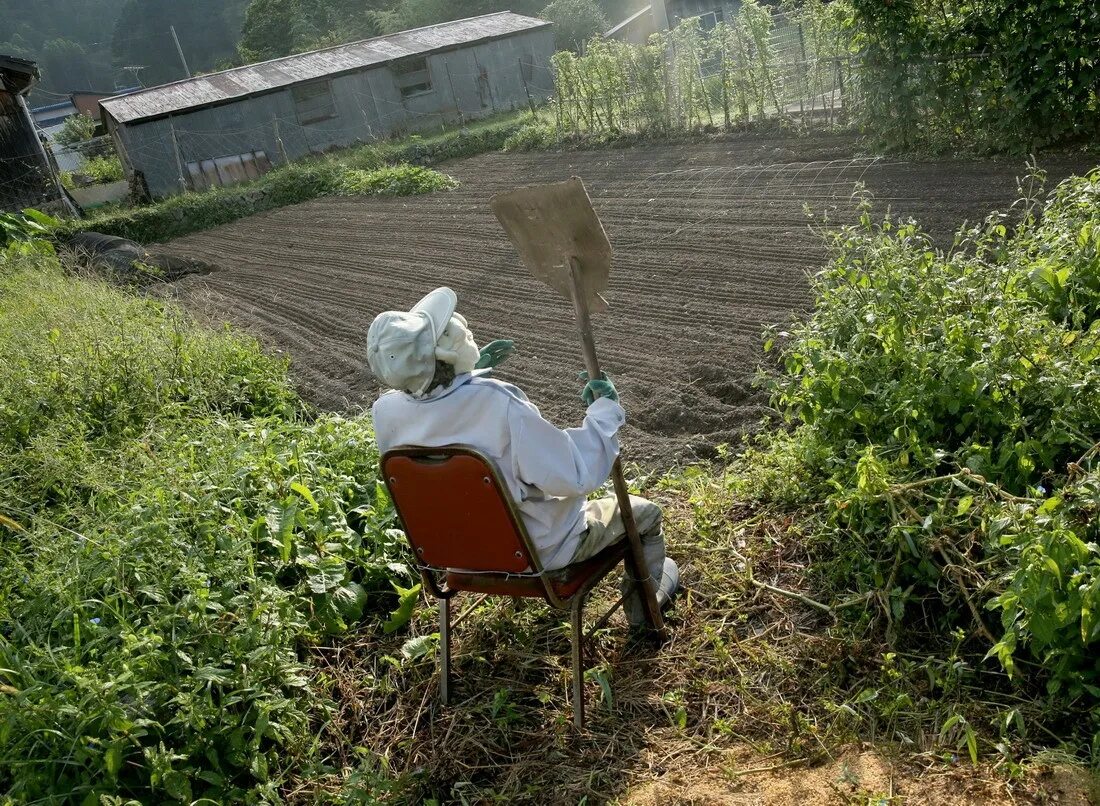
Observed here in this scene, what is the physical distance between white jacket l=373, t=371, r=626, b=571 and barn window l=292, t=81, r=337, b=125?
25.2 m

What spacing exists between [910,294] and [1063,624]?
1.73m

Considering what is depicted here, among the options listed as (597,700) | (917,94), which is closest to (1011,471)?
(597,700)

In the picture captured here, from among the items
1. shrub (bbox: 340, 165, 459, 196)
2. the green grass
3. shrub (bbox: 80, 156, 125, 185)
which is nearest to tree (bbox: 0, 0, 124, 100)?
shrub (bbox: 80, 156, 125, 185)

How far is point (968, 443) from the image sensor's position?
3291 millimetres

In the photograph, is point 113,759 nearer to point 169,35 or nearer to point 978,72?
point 978,72

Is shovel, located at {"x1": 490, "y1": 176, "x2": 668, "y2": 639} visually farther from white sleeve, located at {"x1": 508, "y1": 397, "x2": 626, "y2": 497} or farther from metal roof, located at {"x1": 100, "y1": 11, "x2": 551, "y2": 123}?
metal roof, located at {"x1": 100, "y1": 11, "x2": 551, "y2": 123}

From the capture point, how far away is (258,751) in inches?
123

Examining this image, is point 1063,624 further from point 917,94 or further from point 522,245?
point 917,94

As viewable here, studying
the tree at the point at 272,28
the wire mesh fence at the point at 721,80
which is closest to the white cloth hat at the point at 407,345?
the wire mesh fence at the point at 721,80

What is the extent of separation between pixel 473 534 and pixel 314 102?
1010 inches

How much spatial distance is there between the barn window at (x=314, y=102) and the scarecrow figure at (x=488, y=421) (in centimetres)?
2516

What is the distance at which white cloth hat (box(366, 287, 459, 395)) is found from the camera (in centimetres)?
272

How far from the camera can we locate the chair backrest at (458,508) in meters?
2.72

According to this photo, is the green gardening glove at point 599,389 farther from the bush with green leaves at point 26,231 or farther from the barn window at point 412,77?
the barn window at point 412,77
